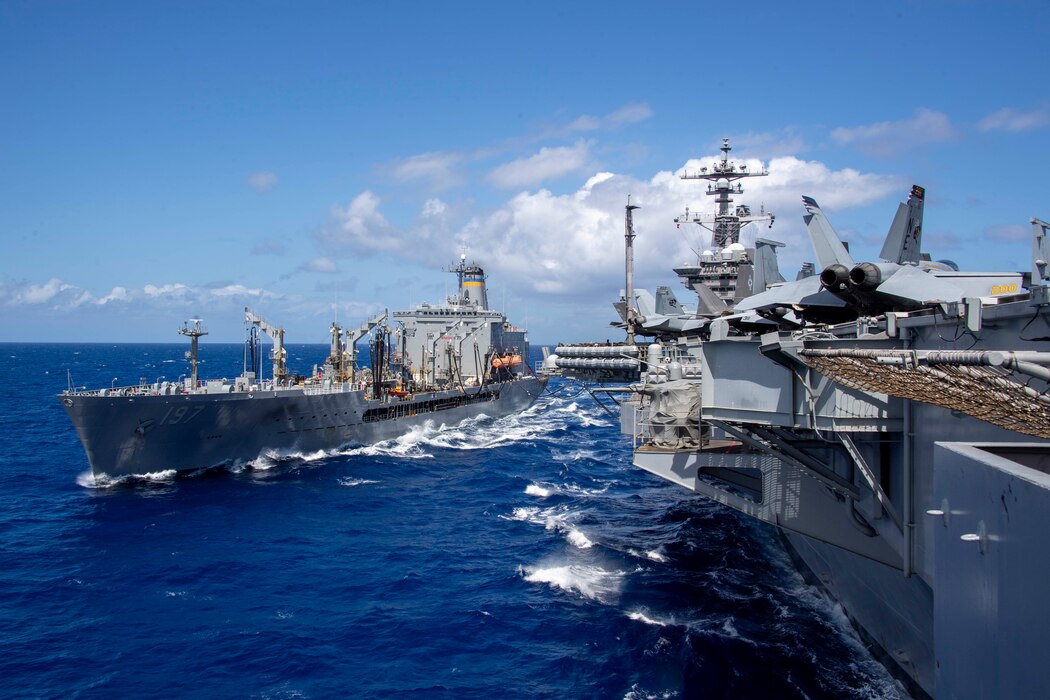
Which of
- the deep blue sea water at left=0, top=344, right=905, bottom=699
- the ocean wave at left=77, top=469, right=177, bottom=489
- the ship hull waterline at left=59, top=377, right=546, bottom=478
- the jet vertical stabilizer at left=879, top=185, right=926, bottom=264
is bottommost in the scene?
the deep blue sea water at left=0, top=344, right=905, bottom=699

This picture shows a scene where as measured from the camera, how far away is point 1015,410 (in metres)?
4.73

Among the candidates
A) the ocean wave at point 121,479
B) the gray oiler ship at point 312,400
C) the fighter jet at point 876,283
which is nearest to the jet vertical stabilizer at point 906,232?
the fighter jet at point 876,283

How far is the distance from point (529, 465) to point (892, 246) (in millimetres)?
23029

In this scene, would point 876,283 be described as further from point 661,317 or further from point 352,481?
point 352,481

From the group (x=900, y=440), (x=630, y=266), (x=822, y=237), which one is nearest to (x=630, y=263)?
(x=630, y=266)

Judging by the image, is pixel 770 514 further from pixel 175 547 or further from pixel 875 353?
pixel 175 547

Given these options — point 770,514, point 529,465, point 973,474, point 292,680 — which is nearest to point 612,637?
point 770,514

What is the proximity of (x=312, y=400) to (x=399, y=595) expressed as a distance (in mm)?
19464

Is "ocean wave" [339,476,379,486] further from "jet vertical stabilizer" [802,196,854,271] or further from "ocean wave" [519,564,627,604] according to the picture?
"jet vertical stabilizer" [802,196,854,271]

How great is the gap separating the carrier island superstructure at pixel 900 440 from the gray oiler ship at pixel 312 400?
19583 millimetres

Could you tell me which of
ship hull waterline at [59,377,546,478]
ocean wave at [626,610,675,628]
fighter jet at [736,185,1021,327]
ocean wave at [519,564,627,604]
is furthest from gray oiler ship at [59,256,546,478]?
Answer: fighter jet at [736,185,1021,327]

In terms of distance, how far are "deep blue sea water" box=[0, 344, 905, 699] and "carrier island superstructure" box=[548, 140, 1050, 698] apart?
99.0 inches

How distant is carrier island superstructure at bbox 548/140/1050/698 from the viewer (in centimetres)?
337

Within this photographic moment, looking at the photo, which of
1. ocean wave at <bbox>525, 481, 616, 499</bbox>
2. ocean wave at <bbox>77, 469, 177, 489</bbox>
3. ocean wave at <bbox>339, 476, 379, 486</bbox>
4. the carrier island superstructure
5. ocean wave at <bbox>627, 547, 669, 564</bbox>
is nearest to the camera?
the carrier island superstructure
